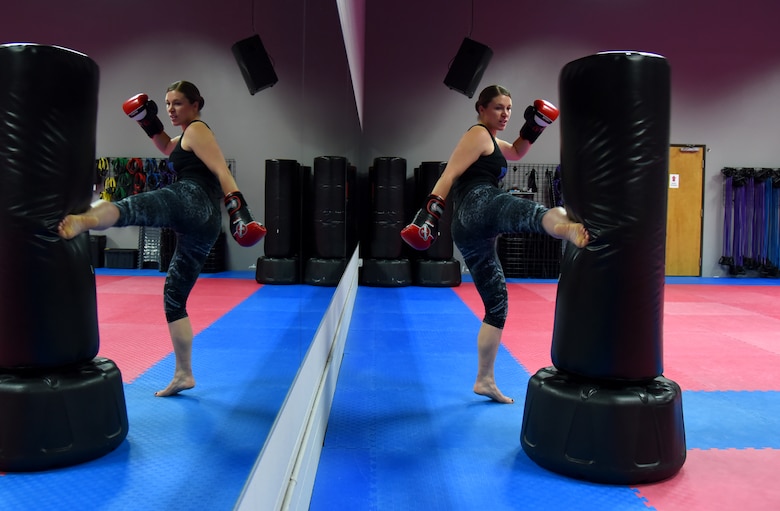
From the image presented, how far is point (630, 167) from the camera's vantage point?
→ 2059 mm

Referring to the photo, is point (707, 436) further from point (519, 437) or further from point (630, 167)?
point (630, 167)

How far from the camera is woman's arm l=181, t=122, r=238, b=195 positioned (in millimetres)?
1065

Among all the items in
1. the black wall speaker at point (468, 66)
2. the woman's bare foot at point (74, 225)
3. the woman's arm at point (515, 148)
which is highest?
the black wall speaker at point (468, 66)

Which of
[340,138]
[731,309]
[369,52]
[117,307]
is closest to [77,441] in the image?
[117,307]

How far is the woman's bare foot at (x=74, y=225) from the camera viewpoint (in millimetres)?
693

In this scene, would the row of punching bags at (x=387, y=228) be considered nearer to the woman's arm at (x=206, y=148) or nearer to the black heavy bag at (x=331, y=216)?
the black heavy bag at (x=331, y=216)

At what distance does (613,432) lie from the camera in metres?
2.04

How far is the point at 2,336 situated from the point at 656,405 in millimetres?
2004

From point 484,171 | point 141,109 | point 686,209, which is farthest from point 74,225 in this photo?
point 686,209

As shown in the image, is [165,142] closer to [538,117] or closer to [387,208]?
[538,117]

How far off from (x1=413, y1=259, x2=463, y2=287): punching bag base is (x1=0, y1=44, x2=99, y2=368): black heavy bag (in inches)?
262

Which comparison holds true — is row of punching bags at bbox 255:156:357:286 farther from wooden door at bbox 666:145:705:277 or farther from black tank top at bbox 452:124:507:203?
wooden door at bbox 666:145:705:277

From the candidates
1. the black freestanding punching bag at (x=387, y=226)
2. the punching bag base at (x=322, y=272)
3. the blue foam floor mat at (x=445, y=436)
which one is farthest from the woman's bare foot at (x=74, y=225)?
the black freestanding punching bag at (x=387, y=226)

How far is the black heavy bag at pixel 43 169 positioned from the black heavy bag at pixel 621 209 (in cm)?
176
